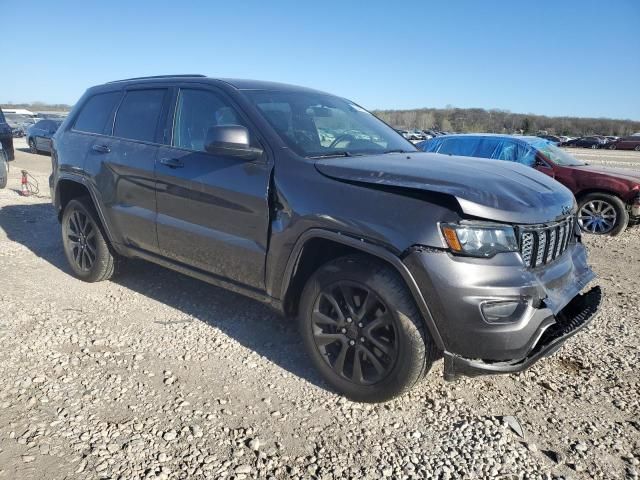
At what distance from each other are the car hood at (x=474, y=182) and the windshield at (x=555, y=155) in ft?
19.7

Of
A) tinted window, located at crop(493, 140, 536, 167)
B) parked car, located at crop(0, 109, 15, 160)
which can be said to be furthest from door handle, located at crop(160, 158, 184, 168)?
parked car, located at crop(0, 109, 15, 160)

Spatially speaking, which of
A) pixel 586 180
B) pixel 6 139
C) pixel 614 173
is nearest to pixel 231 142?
pixel 586 180

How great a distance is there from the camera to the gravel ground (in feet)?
7.95

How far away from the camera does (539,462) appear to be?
2477 mm

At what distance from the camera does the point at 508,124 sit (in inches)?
3942

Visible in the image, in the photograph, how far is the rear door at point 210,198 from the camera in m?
3.24

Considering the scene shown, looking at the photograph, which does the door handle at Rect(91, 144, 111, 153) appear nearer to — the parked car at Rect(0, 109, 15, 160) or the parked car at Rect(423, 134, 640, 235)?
the parked car at Rect(423, 134, 640, 235)

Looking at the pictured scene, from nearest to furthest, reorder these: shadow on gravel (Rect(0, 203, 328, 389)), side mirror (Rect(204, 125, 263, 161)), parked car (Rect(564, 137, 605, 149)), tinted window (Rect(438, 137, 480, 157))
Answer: side mirror (Rect(204, 125, 263, 161)) → shadow on gravel (Rect(0, 203, 328, 389)) → tinted window (Rect(438, 137, 480, 157)) → parked car (Rect(564, 137, 605, 149))

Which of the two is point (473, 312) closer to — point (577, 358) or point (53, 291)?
point (577, 358)

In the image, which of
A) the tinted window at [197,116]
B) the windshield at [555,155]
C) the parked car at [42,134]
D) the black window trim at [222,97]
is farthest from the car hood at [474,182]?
the parked car at [42,134]

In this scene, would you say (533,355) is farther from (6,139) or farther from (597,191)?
(6,139)

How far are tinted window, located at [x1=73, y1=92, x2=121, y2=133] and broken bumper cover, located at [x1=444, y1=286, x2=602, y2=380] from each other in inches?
144

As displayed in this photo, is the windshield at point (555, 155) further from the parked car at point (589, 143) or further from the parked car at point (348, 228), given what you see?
the parked car at point (589, 143)

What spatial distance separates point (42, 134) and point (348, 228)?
21.4 meters
